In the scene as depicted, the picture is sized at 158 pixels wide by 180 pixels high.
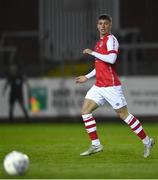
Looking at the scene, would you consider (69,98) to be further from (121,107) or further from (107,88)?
(121,107)

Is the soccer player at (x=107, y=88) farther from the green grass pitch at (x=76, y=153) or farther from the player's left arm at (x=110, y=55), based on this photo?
the green grass pitch at (x=76, y=153)

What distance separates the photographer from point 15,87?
2792 cm

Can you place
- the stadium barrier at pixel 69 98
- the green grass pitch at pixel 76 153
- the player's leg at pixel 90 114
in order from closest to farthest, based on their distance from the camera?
the green grass pitch at pixel 76 153
the player's leg at pixel 90 114
the stadium barrier at pixel 69 98

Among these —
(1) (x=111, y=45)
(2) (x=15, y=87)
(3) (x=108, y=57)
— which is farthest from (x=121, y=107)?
(2) (x=15, y=87)

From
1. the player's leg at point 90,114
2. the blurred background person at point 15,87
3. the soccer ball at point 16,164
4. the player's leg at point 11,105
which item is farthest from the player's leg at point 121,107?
the player's leg at point 11,105

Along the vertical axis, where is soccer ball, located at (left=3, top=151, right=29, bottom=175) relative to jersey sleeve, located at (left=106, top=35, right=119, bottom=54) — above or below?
below

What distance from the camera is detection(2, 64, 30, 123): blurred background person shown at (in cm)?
2764

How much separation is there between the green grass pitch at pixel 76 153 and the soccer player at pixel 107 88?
17.8 inches

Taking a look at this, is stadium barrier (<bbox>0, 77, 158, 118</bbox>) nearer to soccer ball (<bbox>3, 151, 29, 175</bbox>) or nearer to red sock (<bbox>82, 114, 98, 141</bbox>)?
red sock (<bbox>82, 114, 98, 141</bbox>)

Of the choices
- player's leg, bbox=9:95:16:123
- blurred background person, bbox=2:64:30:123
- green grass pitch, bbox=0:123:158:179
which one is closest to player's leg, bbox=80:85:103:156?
green grass pitch, bbox=0:123:158:179

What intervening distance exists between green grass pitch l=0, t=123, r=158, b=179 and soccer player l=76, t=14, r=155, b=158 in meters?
0.45

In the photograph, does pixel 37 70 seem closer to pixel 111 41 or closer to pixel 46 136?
pixel 46 136

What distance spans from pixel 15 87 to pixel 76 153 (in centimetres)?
1302

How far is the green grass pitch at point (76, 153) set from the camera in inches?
471
